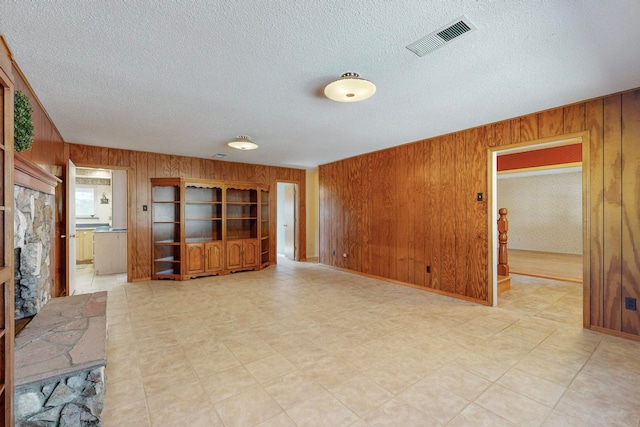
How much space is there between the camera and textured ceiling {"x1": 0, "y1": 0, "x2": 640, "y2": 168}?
5.44 ft

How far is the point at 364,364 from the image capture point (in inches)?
91.4

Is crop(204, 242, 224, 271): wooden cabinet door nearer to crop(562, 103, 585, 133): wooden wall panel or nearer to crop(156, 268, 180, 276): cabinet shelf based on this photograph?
crop(156, 268, 180, 276): cabinet shelf

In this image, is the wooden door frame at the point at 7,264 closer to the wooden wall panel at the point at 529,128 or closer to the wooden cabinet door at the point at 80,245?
the wooden wall panel at the point at 529,128

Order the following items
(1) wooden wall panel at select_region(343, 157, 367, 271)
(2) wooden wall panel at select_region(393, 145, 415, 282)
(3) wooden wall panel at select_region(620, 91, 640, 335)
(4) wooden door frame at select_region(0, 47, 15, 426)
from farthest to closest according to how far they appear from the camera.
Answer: (1) wooden wall panel at select_region(343, 157, 367, 271) < (2) wooden wall panel at select_region(393, 145, 415, 282) < (3) wooden wall panel at select_region(620, 91, 640, 335) < (4) wooden door frame at select_region(0, 47, 15, 426)

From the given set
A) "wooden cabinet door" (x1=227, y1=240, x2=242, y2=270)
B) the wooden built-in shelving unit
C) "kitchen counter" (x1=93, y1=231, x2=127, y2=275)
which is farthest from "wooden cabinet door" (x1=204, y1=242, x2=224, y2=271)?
"kitchen counter" (x1=93, y1=231, x2=127, y2=275)

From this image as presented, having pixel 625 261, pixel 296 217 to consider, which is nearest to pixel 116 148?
pixel 296 217

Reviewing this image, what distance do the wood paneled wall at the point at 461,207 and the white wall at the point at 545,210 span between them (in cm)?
547

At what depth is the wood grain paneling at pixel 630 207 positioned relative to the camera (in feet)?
9.00

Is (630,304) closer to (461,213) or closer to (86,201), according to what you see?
(461,213)

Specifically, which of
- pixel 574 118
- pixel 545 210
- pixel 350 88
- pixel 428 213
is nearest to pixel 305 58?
pixel 350 88

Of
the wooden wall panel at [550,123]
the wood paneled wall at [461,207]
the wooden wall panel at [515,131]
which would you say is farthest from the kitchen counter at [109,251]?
the wooden wall panel at [550,123]

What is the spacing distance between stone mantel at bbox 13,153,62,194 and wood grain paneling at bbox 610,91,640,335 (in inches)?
195

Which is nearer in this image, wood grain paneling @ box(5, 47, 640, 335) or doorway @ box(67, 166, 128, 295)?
wood grain paneling @ box(5, 47, 640, 335)

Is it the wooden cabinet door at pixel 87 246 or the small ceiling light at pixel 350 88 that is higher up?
the small ceiling light at pixel 350 88
